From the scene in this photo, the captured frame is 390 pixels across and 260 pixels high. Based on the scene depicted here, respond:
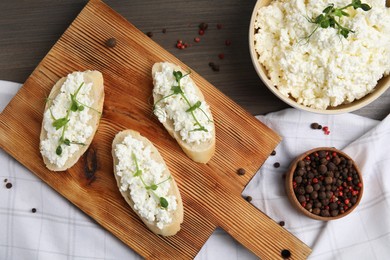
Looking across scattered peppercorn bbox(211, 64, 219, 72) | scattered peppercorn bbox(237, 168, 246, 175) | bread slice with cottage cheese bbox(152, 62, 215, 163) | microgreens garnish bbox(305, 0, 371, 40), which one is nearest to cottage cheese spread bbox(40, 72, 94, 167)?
bread slice with cottage cheese bbox(152, 62, 215, 163)

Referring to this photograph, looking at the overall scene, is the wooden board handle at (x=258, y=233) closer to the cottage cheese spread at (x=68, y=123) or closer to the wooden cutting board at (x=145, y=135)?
the wooden cutting board at (x=145, y=135)

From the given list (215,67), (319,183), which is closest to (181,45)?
(215,67)

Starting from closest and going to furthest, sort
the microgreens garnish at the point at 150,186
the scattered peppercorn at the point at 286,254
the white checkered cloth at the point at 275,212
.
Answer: the microgreens garnish at the point at 150,186 < the scattered peppercorn at the point at 286,254 < the white checkered cloth at the point at 275,212

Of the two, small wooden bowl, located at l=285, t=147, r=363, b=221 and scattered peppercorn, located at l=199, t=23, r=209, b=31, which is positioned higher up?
scattered peppercorn, located at l=199, t=23, r=209, b=31

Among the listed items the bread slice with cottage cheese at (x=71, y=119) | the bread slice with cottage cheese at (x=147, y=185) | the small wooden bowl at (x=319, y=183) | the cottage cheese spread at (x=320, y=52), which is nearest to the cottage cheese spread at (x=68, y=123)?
the bread slice with cottage cheese at (x=71, y=119)

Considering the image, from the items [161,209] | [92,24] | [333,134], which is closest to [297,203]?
[333,134]

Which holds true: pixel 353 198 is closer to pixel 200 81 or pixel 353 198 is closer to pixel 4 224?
pixel 200 81

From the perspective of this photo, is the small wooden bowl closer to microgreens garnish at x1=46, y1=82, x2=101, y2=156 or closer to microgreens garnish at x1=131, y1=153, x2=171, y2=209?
microgreens garnish at x1=131, y1=153, x2=171, y2=209
